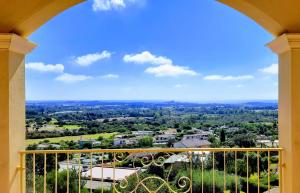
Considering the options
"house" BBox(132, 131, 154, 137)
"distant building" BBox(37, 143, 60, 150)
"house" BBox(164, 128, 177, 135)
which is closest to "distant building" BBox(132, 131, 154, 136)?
"house" BBox(132, 131, 154, 137)

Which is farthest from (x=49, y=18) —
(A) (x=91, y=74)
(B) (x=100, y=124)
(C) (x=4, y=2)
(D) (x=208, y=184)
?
(A) (x=91, y=74)

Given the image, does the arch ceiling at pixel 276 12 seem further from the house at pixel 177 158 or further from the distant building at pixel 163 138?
the distant building at pixel 163 138

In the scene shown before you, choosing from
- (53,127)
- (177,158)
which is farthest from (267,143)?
(53,127)

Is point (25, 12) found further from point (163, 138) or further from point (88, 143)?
point (163, 138)

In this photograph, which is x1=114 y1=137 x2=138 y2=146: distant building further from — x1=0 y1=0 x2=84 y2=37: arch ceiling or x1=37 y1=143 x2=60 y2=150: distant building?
x1=0 y1=0 x2=84 y2=37: arch ceiling

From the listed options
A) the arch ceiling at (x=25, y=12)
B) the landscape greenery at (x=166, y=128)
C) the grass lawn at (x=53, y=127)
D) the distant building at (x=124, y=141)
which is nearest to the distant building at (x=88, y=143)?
the landscape greenery at (x=166, y=128)

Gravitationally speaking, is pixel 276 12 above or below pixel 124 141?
above

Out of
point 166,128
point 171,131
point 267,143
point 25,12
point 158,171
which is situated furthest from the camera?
point 166,128
